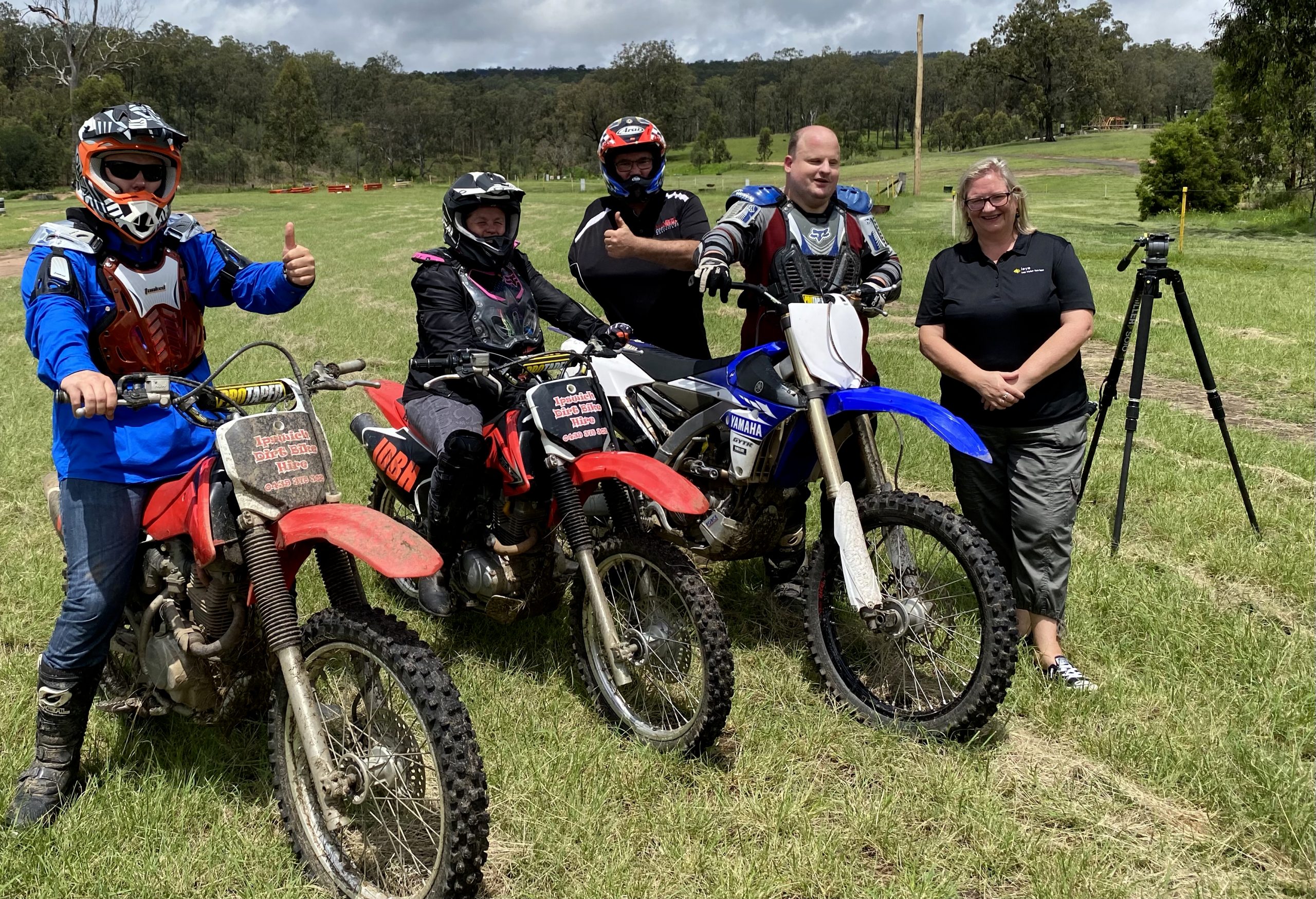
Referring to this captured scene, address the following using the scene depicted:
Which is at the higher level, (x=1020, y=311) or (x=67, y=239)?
(x=67, y=239)

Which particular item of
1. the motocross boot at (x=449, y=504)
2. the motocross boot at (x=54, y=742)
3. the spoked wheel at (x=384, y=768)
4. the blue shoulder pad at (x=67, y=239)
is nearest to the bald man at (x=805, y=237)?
the motocross boot at (x=449, y=504)

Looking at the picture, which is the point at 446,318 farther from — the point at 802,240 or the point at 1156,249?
the point at 1156,249

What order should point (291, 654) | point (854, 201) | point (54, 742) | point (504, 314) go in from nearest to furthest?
point (291, 654), point (54, 742), point (504, 314), point (854, 201)

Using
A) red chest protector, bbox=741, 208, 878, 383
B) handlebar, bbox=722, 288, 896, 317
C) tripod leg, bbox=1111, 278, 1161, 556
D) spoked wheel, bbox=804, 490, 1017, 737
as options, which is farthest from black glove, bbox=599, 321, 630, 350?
tripod leg, bbox=1111, 278, 1161, 556

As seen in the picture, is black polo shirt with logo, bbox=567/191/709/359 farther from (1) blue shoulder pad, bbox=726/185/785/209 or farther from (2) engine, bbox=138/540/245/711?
(2) engine, bbox=138/540/245/711

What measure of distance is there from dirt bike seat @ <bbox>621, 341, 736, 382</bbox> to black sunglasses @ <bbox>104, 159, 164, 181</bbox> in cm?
202

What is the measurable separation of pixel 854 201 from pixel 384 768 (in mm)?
Answer: 3528

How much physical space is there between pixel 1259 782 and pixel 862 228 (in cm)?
296

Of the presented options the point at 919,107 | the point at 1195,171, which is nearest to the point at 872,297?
the point at 919,107

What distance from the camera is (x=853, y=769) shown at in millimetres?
3801

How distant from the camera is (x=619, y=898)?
306 cm

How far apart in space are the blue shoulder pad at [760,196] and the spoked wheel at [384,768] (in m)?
2.90

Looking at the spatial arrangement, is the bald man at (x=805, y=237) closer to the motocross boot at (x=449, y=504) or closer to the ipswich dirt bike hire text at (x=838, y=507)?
the ipswich dirt bike hire text at (x=838, y=507)

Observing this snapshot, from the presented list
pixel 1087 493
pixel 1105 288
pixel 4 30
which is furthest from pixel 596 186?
pixel 4 30
